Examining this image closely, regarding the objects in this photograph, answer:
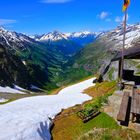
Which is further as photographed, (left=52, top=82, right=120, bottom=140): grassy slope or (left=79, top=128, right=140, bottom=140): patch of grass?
(left=52, top=82, right=120, bottom=140): grassy slope

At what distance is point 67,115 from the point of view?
36.2m

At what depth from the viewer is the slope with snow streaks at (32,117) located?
2922cm

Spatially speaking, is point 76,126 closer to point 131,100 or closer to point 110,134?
point 110,134

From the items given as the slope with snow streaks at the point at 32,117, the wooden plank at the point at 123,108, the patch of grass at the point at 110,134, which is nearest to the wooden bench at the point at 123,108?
the wooden plank at the point at 123,108

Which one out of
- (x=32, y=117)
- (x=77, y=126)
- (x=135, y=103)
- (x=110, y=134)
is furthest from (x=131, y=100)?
(x=32, y=117)

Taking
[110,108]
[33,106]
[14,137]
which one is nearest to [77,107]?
[33,106]

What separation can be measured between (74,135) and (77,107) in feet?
30.5

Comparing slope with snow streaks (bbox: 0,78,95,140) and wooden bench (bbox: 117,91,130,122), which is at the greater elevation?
wooden bench (bbox: 117,91,130,122)

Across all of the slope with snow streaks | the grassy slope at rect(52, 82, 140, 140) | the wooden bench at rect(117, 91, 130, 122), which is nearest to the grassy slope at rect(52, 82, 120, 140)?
the grassy slope at rect(52, 82, 140, 140)

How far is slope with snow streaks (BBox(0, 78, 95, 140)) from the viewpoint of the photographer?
95.9ft

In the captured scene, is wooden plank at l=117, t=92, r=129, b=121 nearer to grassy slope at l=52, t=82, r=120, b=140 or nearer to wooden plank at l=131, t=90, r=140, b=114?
wooden plank at l=131, t=90, r=140, b=114

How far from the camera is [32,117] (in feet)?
114

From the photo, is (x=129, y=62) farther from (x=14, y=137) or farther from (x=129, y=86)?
(x=14, y=137)

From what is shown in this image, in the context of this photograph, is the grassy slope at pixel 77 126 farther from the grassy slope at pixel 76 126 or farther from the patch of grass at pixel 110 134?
the patch of grass at pixel 110 134
